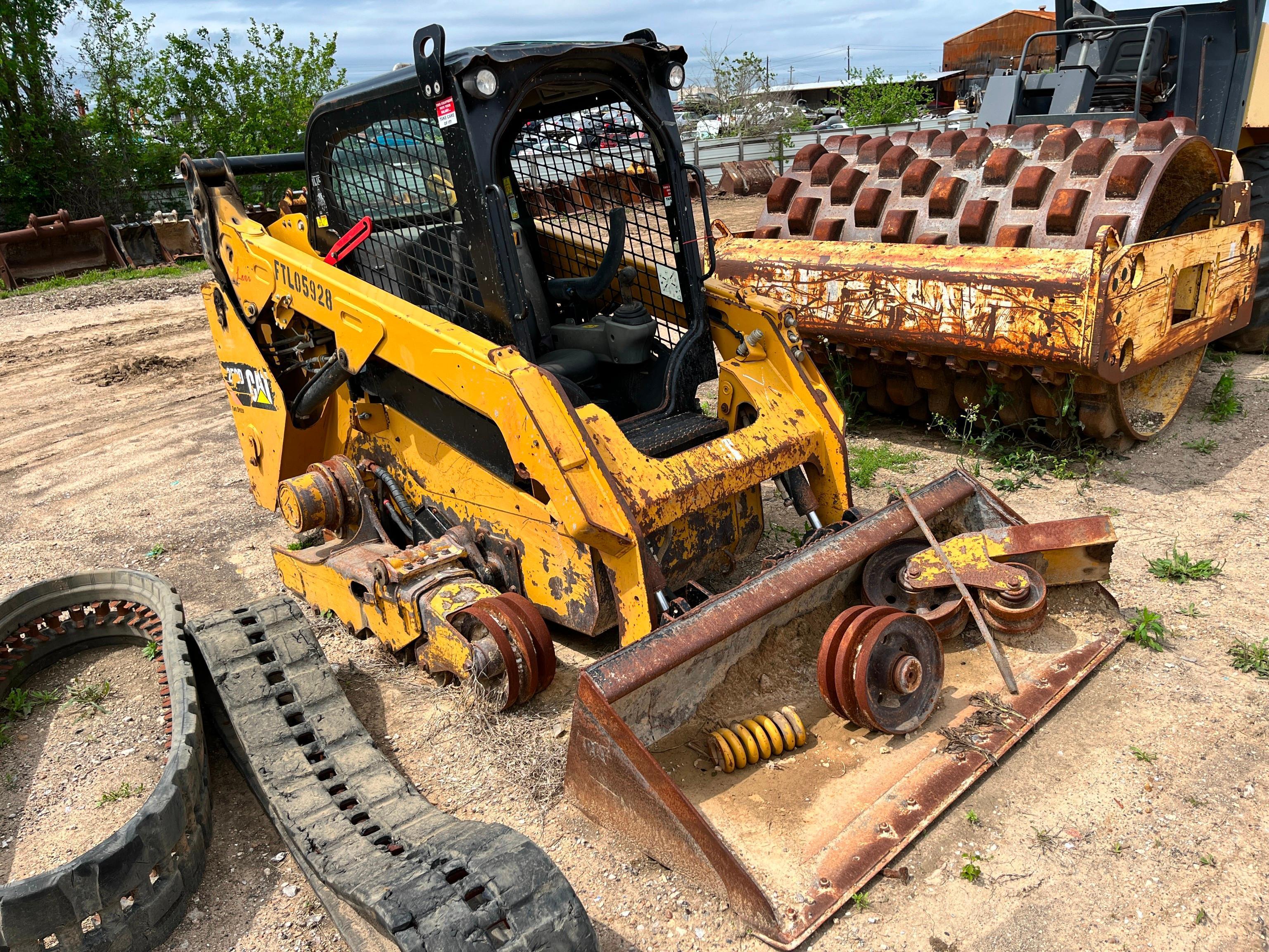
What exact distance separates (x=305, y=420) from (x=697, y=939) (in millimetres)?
2930

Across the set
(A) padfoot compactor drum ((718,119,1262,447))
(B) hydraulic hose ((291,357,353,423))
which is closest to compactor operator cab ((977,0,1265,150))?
(A) padfoot compactor drum ((718,119,1262,447))

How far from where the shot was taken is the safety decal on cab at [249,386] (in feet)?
14.5

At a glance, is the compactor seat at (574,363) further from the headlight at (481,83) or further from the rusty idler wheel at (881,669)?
the rusty idler wheel at (881,669)

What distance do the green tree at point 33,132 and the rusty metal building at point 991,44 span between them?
31.9 metres

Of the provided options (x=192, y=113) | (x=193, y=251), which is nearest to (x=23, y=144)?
(x=192, y=113)

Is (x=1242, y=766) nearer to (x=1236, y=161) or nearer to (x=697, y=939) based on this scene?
(x=697, y=939)

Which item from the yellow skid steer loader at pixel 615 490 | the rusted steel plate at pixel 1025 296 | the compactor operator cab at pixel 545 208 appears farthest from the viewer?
the rusted steel plate at pixel 1025 296

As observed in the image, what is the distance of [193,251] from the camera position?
666 inches

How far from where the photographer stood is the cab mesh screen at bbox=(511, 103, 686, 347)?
388 cm

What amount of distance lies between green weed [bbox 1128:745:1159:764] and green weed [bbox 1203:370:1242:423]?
11.3ft

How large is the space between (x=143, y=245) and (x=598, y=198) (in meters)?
15.5

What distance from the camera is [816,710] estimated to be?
312cm

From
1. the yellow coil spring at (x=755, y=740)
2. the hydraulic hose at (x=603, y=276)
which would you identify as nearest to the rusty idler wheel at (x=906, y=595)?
the yellow coil spring at (x=755, y=740)

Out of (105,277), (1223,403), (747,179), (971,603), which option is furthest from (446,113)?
(747,179)
